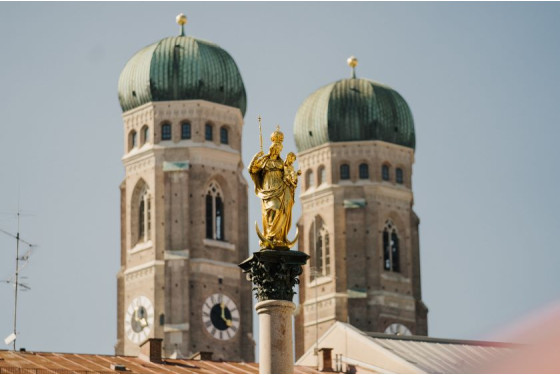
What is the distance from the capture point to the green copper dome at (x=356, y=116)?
371ft

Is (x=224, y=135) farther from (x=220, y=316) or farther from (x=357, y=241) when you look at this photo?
(x=357, y=241)

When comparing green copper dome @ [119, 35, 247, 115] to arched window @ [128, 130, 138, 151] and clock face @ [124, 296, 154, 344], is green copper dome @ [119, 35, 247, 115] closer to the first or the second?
arched window @ [128, 130, 138, 151]

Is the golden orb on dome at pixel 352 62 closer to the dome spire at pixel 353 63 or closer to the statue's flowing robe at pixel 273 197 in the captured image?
the dome spire at pixel 353 63

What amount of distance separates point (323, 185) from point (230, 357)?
16422 mm

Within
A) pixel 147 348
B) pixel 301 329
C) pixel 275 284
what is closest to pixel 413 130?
pixel 301 329

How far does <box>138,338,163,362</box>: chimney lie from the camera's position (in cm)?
7638

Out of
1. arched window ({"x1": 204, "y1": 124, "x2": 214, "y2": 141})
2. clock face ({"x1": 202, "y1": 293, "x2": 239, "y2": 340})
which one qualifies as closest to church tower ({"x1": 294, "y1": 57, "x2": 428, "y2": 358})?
clock face ({"x1": 202, "y1": 293, "x2": 239, "y2": 340})

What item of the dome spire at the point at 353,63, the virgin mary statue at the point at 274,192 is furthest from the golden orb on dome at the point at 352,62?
the virgin mary statue at the point at 274,192

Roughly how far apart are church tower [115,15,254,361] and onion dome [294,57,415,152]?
9.08 meters

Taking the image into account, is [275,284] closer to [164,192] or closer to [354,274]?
[164,192]

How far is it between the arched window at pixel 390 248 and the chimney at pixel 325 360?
1230 inches

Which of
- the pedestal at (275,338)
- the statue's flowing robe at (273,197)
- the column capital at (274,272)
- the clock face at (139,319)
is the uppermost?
the clock face at (139,319)

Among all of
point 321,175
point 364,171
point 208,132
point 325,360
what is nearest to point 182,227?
point 208,132

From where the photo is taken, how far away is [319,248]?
11200 cm
